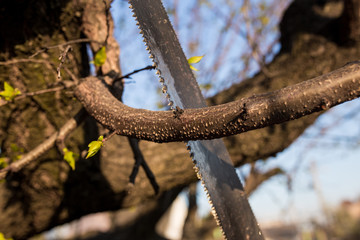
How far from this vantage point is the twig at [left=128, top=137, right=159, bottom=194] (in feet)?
6.05

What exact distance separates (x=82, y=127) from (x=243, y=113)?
165 centimetres

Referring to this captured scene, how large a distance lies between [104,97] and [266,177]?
4.21 meters

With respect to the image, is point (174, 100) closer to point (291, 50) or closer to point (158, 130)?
point (158, 130)

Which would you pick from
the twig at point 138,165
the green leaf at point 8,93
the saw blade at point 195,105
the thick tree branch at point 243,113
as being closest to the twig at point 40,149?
the green leaf at point 8,93

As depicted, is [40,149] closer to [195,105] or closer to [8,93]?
[8,93]

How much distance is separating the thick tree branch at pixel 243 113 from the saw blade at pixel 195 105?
0.21 meters

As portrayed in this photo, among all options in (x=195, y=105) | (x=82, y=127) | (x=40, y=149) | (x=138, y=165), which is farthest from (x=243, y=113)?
(x=82, y=127)

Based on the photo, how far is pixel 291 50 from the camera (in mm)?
2781

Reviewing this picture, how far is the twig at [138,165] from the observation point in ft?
6.05

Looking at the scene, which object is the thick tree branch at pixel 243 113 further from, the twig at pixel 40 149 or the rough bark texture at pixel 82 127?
the rough bark texture at pixel 82 127

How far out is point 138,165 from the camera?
76.2 inches

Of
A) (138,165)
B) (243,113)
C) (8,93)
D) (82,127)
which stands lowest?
(138,165)

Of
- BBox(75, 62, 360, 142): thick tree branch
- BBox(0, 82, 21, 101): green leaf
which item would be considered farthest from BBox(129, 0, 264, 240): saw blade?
BBox(0, 82, 21, 101): green leaf

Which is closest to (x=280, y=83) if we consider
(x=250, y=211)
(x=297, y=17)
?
(x=297, y=17)
